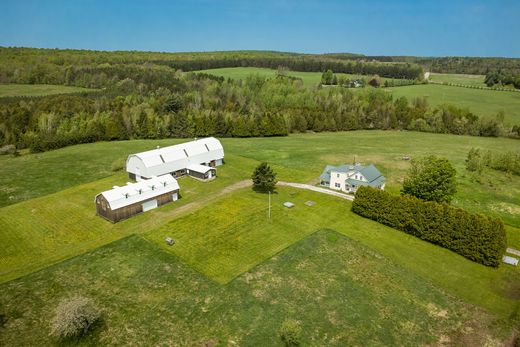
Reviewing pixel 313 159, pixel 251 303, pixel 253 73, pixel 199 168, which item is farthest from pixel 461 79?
pixel 251 303

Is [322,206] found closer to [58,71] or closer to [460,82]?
[58,71]

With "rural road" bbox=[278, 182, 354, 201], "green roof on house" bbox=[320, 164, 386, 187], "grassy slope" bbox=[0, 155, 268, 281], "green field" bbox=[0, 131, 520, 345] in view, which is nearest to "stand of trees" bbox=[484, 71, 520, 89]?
"green field" bbox=[0, 131, 520, 345]

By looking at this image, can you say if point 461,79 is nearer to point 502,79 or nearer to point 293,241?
point 502,79

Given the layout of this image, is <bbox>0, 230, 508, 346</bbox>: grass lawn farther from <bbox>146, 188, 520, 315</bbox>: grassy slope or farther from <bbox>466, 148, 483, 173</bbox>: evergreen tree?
<bbox>466, 148, 483, 173</bbox>: evergreen tree

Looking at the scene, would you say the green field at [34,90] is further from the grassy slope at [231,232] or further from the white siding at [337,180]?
the white siding at [337,180]

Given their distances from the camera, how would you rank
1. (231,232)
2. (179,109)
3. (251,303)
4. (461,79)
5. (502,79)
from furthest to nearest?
(461,79)
(502,79)
(179,109)
(231,232)
(251,303)

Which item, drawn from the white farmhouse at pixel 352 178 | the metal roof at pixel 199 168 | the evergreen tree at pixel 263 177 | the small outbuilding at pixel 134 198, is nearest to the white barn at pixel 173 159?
the metal roof at pixel 199 168

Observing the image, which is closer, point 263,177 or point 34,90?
point 263,177

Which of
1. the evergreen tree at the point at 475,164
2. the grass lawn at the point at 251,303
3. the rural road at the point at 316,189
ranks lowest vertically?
the grass lawn at the point at 251,303
